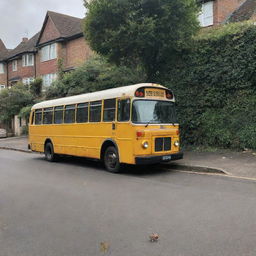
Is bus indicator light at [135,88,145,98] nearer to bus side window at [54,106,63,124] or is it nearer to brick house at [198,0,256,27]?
bus side window at [54,106,63,124]

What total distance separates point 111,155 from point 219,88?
574 centimetres

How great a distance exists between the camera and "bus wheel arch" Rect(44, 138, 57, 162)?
1412 centimetres

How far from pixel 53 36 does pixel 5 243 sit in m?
32.2

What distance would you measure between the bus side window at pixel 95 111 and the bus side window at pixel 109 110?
0.39 metres

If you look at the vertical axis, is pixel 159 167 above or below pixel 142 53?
below

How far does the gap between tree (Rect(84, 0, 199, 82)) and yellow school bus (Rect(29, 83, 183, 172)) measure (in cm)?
340

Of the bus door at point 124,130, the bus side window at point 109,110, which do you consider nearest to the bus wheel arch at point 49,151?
the bus side window at point 109,110

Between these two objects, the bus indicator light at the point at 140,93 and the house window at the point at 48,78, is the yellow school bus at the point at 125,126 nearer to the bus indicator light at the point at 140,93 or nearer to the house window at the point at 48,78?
the bus indicator light at the point at 140,93

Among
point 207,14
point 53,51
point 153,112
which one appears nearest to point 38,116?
point 153,112

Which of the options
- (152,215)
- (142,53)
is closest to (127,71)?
(142,53)

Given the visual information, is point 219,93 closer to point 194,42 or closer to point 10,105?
point 194,42

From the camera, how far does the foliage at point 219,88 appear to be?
12.0m

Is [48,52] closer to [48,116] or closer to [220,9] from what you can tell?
[220,9]

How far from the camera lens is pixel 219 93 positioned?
12891 millimetres
